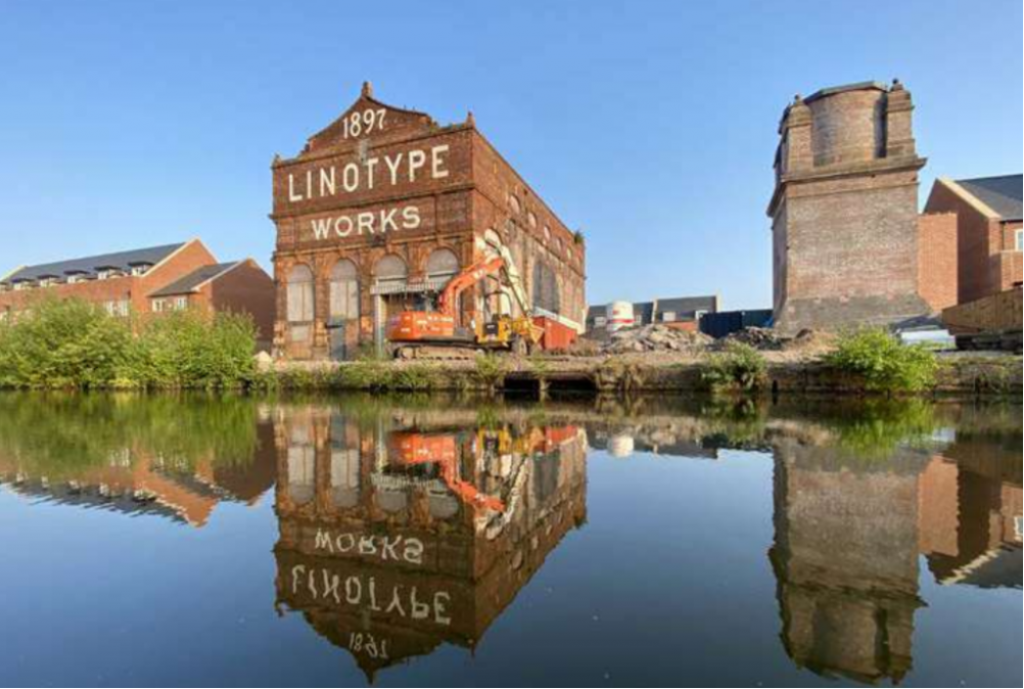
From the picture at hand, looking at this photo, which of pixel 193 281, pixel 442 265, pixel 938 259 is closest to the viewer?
pixel 938 259

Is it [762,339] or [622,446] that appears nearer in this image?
[622,446]

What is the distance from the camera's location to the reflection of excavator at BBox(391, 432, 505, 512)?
15.1 feet

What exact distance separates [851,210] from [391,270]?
20.0 m

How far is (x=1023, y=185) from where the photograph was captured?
2070cm

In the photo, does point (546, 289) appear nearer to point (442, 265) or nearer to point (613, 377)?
point (442, 265)

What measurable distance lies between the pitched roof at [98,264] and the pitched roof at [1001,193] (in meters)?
52.6

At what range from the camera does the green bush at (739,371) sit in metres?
12.5

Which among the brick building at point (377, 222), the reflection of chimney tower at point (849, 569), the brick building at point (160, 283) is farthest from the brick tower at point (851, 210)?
A: the brick building at point (160, 283)

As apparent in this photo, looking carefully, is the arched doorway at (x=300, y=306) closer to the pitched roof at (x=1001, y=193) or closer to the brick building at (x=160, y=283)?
the brick building at (x=160, y=283)

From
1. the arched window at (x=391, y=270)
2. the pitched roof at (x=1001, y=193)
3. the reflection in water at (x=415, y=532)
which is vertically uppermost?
the pitched roof at (x=1001, y=193)

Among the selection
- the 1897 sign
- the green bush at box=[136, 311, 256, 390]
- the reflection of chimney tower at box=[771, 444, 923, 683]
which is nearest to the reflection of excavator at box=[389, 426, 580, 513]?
the reflection of chimney tower at box=[771, 444, 923, 683]

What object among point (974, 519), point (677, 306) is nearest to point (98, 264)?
point (974, 519)

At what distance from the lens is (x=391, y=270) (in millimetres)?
23078

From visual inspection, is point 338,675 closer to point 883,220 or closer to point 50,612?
point 50,612
